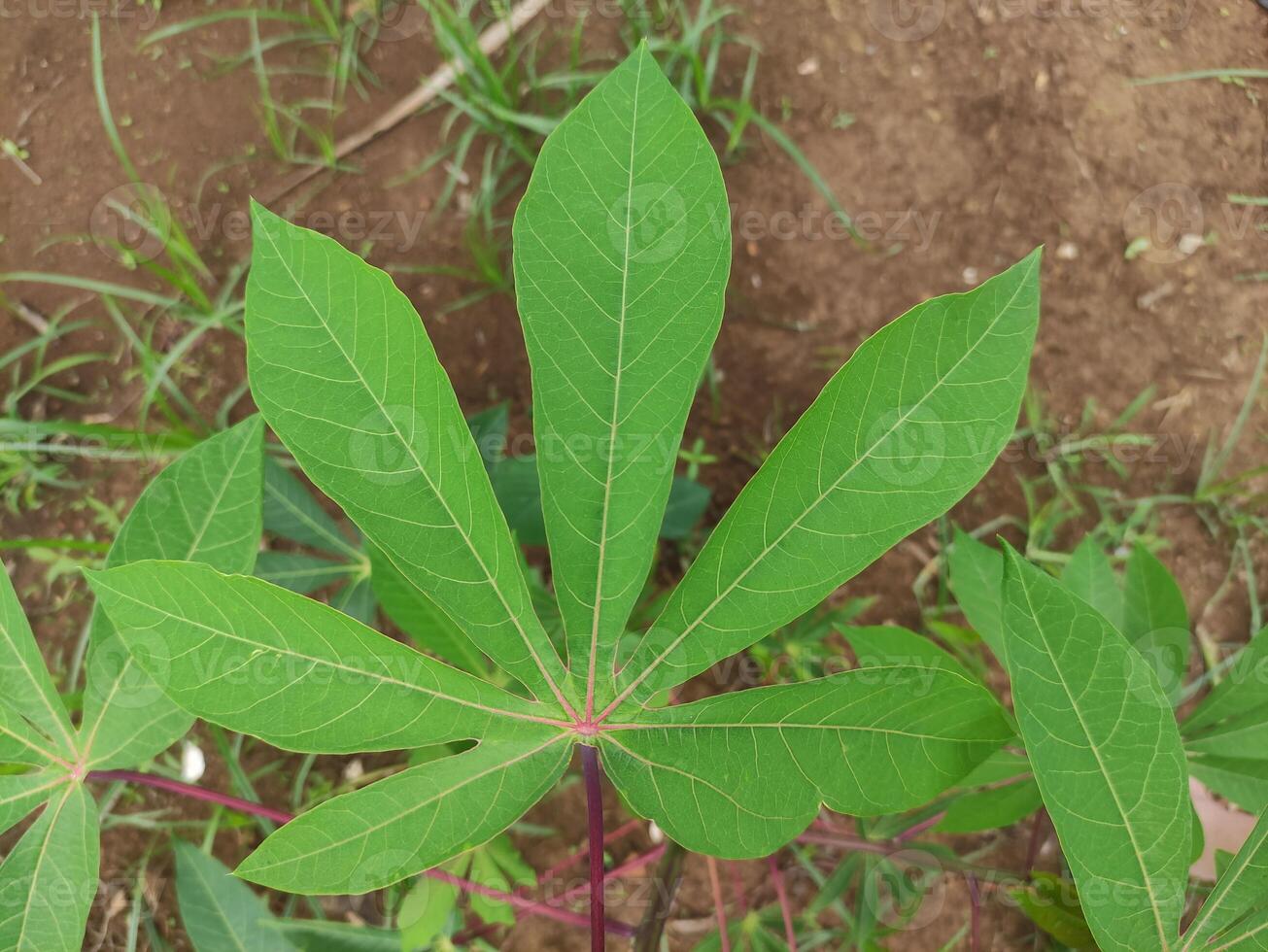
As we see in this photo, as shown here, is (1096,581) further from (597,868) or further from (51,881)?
(51,881)

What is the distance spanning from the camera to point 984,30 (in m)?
1.81

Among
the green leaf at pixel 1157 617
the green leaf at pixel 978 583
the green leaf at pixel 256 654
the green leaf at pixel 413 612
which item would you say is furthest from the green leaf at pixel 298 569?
the green leaf at pixel 1157 617

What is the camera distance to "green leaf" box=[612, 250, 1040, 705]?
0.67 metres

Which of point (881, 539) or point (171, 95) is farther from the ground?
point (171, 95)

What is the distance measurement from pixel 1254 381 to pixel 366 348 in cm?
187

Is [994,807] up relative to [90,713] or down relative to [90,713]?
down

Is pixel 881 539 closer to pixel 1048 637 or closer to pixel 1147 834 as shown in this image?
pixel 1048 637

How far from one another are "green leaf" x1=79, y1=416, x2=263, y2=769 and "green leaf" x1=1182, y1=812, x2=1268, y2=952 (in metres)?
1.05

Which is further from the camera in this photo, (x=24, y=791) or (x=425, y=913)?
(x=425, y=913)

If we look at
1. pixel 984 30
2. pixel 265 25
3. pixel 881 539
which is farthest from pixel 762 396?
pixel 265 25

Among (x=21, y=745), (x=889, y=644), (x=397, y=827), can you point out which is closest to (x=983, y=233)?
(x=889, y=644)

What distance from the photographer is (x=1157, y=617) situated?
1.20 metres

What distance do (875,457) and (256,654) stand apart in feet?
1.88

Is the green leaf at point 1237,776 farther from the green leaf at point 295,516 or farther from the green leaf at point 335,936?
the green leaf at point 295,516
